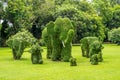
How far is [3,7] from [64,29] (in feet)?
89.9

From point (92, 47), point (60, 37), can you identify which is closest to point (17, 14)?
point (60, 37)

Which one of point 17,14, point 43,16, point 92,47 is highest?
point 17,14

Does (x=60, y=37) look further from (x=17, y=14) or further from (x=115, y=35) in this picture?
(x=115, y=35)

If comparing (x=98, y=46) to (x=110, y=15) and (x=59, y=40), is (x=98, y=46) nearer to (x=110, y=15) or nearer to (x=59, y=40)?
(x=59, y=40)

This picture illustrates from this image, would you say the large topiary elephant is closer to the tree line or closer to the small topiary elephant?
the small topiary elephant

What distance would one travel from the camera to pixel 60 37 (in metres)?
27.2

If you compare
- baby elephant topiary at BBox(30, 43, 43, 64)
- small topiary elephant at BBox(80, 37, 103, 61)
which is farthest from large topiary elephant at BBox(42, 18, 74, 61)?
baby elephant topiary at BBox(30, 43, 43, 64)

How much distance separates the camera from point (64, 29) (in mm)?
27219

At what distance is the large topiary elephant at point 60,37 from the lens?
2658 cm

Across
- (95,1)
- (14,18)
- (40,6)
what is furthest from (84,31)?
(95,1)

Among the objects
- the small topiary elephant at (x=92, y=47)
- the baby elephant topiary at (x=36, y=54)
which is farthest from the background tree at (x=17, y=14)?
the baby elephant topiary at (x=36, y=54)

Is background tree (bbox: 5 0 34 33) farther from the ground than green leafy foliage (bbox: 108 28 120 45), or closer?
farther from the ground

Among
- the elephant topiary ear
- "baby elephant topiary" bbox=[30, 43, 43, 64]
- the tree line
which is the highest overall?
the tree line

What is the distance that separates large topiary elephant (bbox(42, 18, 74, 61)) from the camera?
26.6 meters
